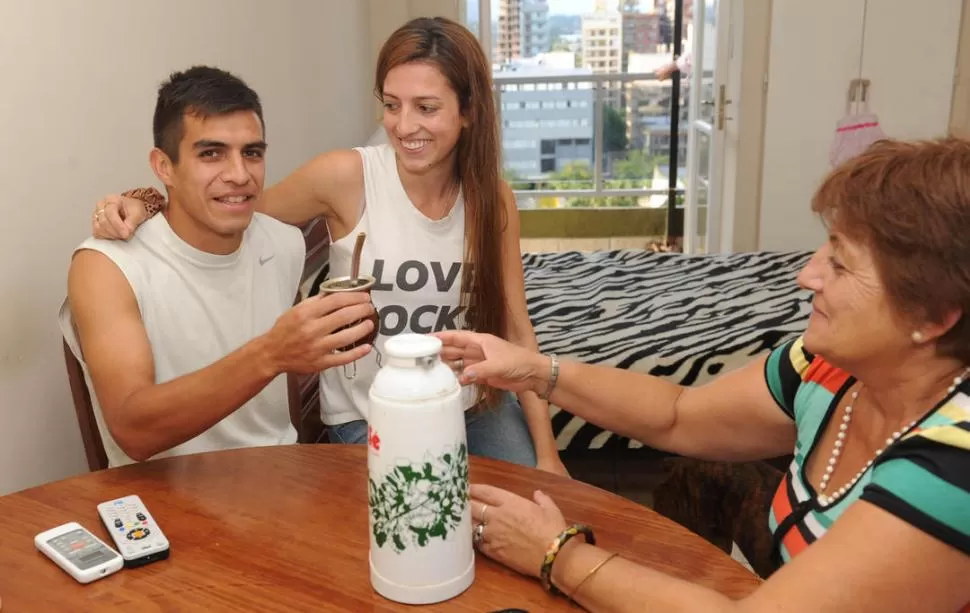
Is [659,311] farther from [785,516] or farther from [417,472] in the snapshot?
[417,472]

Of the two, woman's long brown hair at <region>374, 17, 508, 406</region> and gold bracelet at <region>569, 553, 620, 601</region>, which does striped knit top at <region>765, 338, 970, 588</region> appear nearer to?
gold bracelet at <region>569, 553, 620, 601</region>

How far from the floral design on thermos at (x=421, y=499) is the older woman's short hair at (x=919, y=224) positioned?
1.80 feet

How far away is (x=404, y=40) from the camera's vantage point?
182cm

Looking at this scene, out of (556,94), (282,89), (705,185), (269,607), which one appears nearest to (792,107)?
(705,185)

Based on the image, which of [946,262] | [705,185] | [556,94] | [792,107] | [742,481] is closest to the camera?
[946,262]

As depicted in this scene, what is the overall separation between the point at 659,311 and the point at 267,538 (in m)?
2.17

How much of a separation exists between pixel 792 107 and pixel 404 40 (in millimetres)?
3360

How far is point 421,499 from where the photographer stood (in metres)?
0.92

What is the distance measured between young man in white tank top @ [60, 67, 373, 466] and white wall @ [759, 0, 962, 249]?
11.5 feet

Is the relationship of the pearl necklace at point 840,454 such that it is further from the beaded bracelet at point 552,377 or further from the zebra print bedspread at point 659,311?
the zebra print bedspread at point 659,311

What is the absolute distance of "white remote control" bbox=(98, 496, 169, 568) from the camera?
42.4 inches

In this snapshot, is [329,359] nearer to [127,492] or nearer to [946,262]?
[127,492]

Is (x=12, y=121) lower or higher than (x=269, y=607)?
higher

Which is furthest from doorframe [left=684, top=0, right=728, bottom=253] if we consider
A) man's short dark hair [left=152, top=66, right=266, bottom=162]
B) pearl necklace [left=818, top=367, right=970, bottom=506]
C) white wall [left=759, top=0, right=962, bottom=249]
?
pearl necklace [left=818, top=367, right=970, bottom=506]
